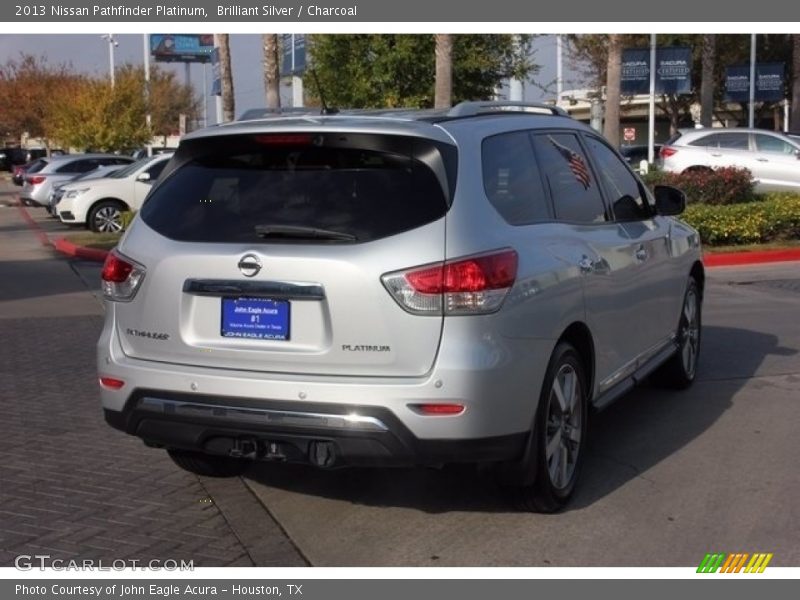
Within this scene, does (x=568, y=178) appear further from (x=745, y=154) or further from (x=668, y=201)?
(x=745, y=154)

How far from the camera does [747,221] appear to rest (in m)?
17.3

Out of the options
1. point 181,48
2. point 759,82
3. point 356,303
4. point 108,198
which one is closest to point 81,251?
point 108,198

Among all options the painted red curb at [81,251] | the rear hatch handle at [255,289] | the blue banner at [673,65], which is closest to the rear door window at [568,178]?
the rear hatch handle at [255,289]

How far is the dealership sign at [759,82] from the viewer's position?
130ft

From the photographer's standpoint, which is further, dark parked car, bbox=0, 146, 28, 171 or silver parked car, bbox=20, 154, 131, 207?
dark parked car, bbox=0, 146, 28, 171

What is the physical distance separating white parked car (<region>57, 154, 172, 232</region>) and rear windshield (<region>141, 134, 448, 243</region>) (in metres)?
17.7

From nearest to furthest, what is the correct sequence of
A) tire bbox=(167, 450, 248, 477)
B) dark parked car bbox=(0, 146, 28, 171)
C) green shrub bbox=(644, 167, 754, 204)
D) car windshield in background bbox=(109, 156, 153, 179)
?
tire bbox=(167, 450, 248, 477)
green shrub bbox=(644, 167, 754, 204)
car windshield in background bbox=(109, 156, 153, 179)
dark parked car bbox=(0, 146, 28, 171)

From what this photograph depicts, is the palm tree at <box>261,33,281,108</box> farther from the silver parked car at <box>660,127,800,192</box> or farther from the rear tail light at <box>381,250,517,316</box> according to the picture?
the rear tail light at <box>381,250,517,316</box>

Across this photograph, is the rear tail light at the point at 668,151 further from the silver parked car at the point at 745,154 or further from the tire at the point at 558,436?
the tire at the point at 558,436

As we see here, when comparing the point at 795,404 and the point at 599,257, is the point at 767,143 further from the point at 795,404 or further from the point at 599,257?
the point at 599,257

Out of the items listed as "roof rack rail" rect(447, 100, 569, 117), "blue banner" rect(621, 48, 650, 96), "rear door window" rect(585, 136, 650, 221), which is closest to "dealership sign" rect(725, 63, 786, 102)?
"blue banner" rect(621, 48, 650, 96)

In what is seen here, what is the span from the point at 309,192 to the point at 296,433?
1053 mm

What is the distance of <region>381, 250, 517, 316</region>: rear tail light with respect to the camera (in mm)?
4445

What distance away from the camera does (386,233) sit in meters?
4.55
